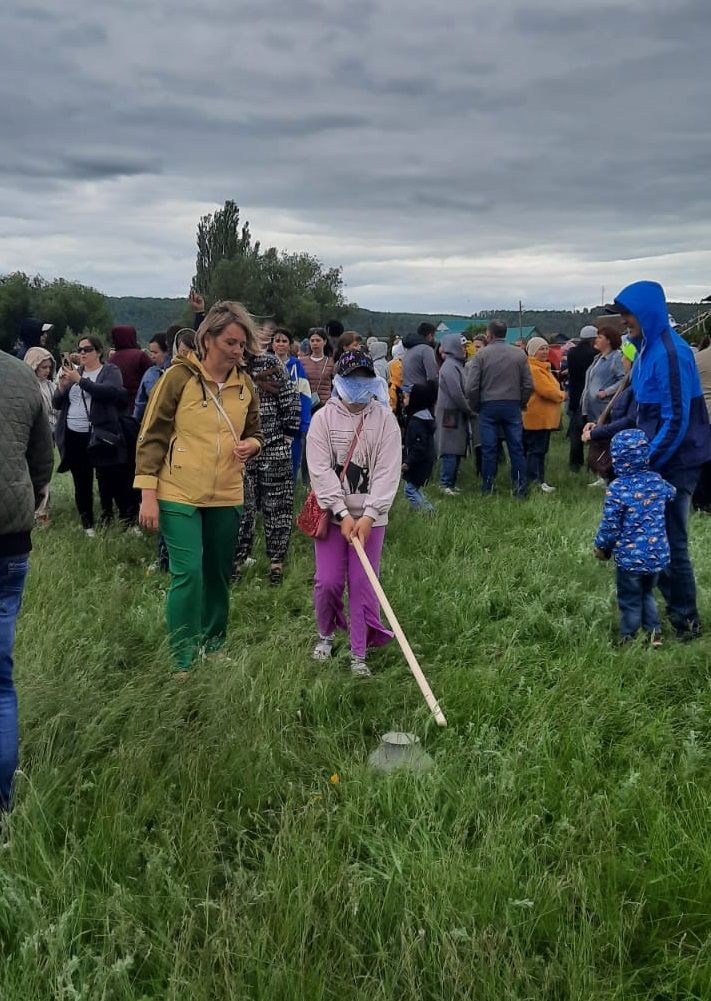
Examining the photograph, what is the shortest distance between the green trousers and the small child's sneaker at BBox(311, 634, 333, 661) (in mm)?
644

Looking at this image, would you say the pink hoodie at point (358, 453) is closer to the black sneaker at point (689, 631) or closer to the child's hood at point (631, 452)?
the child's hood at point (631, 452)

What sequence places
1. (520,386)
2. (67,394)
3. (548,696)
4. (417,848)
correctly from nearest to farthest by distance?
(417,848)
(548,696)
(67,394)
(520,386)

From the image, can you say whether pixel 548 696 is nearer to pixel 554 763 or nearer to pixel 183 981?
pixel 554 763

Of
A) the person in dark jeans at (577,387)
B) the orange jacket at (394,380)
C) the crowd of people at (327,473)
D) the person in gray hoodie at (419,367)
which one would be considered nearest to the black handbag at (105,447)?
the crowd of people at (327,473)

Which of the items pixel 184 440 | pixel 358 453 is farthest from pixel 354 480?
pixel 184 440

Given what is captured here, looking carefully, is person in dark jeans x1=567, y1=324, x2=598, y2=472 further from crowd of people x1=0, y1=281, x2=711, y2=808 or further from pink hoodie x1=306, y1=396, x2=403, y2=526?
pink hoodie x1=306, y1=396, x2=403, y2=526

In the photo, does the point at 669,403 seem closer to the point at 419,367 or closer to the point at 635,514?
the point at 635,514

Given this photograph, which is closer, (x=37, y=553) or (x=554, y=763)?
(x=554, y=763)

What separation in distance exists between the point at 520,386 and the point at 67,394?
191 inches

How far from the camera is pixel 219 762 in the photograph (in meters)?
3.06

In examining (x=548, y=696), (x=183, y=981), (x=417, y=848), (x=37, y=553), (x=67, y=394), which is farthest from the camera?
(x=67, y=394)

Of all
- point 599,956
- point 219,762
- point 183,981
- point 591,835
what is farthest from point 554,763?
point 183,981

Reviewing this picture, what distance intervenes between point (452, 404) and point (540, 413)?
1.14m

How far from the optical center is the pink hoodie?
4.32 metres
